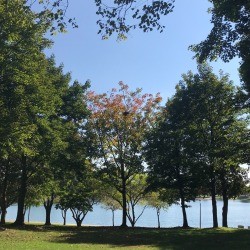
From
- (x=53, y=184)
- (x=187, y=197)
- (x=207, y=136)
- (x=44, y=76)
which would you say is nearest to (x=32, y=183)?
(x=53, y=184)

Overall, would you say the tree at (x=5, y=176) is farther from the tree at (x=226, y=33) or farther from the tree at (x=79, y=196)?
the tree at (x=226, y=33)

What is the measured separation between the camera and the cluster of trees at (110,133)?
2483cm

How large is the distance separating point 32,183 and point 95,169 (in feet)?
19.5

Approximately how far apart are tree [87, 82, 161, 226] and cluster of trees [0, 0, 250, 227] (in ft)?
0.31

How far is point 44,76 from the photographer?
94.4 ft

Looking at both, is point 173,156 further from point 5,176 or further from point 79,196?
point 79,196

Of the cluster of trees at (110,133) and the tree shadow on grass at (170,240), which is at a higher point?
the cluster of trees at (110,133)

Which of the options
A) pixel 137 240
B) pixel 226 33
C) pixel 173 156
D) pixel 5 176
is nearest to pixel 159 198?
pixel 173 156

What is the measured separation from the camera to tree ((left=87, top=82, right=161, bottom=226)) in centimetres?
3659

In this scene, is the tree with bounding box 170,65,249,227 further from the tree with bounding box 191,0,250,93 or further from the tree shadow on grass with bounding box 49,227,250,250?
the tree with bounding box 191,0,250,93

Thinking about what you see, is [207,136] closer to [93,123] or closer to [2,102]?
[93,123]

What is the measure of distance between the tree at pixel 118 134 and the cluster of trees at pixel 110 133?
0.09 m

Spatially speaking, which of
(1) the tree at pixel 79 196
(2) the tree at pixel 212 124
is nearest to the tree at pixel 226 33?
(2) the tree at pixel 212 124

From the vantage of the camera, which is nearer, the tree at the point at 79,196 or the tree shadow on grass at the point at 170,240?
the tree shadow on grass at the point at 170,240
